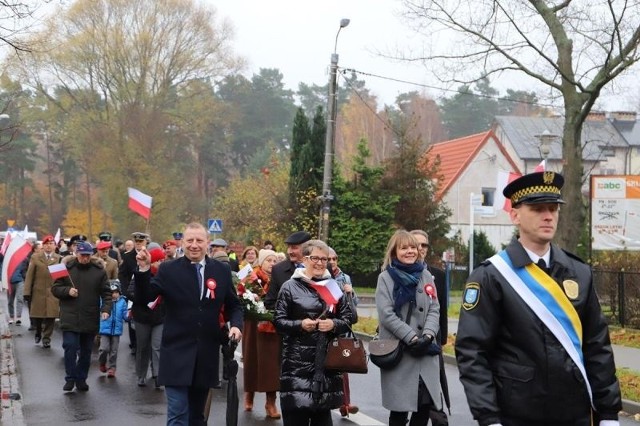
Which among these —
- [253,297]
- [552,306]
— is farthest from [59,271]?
[552,306]

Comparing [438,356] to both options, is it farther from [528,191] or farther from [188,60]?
[188,60]

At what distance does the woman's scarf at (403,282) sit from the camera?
7.66 m

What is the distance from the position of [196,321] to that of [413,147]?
2982 cm

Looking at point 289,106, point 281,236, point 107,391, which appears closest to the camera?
point 107,391

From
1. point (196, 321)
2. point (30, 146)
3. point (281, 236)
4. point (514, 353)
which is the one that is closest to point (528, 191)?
point (514, 353)

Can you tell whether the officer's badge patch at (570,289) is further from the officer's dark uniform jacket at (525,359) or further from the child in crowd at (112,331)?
the child in crowd at (112,331)

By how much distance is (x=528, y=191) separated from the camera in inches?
174

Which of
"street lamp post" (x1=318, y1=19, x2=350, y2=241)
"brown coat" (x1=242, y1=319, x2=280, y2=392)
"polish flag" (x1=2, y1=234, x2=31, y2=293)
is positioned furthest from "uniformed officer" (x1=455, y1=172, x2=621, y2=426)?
"street lamp post" (x1=318, y1=19, x2=350, y2=241)

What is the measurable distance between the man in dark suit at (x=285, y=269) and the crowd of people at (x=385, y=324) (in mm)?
14

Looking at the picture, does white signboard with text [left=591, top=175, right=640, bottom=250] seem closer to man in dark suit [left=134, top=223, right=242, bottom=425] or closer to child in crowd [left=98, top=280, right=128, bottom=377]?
child in crowd [left=98, top=280, right=128, bottom=377]

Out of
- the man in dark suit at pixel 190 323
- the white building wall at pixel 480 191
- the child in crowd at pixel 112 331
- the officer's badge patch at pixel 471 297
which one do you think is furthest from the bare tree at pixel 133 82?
the officer's badge patch at pixel 471 297

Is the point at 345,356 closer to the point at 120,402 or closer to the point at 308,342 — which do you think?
the point at 308,342

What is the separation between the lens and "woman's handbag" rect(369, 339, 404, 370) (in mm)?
7453

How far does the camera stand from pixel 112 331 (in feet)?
44.0
